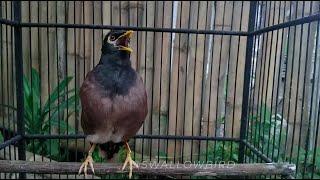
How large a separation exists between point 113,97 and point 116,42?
20 cm

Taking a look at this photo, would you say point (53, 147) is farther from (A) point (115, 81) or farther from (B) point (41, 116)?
(A) point (115, 81)

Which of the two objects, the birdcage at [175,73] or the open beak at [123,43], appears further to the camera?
the birdcage at [175,73]

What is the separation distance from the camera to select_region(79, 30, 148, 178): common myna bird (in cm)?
148

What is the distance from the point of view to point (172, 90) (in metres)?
2.61

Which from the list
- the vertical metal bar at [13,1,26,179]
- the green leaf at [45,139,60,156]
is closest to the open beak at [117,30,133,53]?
the vertical metal bar at [13,1,26,179]

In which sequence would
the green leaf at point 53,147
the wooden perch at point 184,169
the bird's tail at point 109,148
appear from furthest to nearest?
the green leaf at point 53,147 < the bird's tail at point 109,148 < the wooden perch at point 184,169

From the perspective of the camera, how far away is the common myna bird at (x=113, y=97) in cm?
148

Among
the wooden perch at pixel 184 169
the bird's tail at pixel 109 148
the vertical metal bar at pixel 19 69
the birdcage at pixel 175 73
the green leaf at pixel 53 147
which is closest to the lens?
the wooden perch at pixel 184 169

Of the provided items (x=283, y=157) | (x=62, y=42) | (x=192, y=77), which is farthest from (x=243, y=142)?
(x=62, y=42)

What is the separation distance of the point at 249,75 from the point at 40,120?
1316 millimetres

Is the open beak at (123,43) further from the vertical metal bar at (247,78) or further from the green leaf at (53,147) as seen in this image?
the green leaf at (53,147)

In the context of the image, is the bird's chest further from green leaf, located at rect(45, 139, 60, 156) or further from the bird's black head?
green leaf, located at rect(45, 139, 60, 156)

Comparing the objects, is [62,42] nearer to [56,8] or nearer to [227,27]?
[56,8]

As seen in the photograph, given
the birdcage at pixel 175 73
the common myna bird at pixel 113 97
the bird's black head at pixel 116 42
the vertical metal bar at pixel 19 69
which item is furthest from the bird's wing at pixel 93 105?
the birdcage at pixel 175 73
